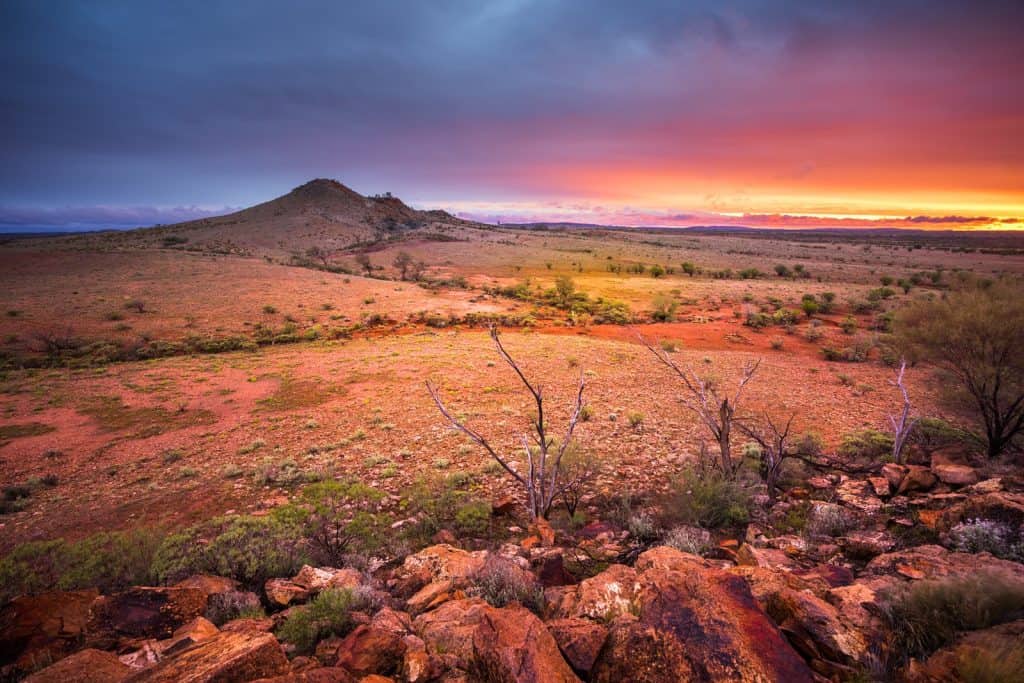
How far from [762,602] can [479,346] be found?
16893mm

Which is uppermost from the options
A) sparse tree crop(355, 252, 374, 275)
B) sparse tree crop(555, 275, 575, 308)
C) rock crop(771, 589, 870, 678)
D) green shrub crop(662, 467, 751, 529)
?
sparse tree crop(355, 252, 374, 275)

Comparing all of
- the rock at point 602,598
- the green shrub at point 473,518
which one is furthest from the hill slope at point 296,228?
the rock at point 602,598

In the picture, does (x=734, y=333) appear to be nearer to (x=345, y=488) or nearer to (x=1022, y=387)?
(x=1022, y=387)

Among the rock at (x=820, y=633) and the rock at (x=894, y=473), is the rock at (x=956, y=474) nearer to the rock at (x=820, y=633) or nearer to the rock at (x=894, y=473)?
the rock at (x=894, y=473)

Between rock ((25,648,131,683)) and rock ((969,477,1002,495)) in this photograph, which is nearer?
rock ((25,648,131,683))

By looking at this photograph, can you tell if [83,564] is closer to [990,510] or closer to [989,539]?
[989,539]

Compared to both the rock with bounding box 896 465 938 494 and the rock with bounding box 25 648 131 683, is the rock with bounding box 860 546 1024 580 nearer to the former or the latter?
the rock with bounding box 896 465 938 494

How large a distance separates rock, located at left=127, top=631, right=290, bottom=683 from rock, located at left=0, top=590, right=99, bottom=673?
1.49 m

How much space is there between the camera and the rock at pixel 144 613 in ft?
11.5

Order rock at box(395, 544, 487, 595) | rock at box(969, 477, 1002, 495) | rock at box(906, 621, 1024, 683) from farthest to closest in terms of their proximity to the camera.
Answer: rock at box(969, 477, 1002, 495)
rock at box(395, 544, 487, 595)
rock at box(906, 621, 1024, 683)

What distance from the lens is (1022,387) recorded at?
26.2 feet

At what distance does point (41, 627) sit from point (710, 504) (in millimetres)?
7626

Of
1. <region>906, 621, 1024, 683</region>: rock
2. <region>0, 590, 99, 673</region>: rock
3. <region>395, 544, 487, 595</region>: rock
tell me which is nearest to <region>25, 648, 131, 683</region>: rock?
<region>0, 590, 99, 673</region>: rock

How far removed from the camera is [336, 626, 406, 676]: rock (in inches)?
114
